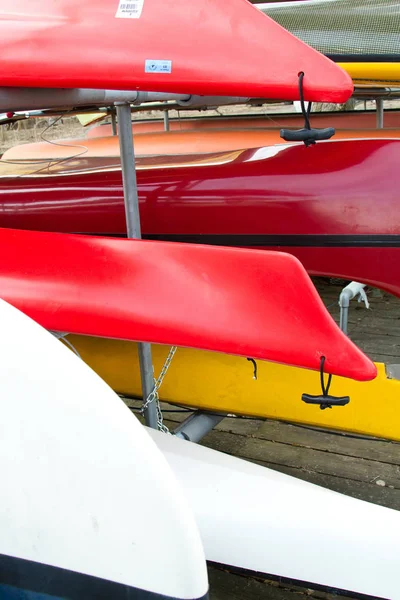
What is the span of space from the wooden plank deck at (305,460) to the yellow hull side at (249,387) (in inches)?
10.6

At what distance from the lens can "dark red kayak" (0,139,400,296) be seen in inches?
89.9

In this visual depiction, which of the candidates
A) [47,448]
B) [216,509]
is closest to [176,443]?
[216,509]

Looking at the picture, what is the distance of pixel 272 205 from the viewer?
2.36m

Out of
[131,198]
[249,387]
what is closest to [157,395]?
[249,387]

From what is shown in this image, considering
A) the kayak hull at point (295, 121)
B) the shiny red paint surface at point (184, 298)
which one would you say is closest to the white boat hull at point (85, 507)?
the shiny red paint surface at point (184, 298)

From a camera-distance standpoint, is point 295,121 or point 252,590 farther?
point 295,121

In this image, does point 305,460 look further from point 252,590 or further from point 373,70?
point 373,70

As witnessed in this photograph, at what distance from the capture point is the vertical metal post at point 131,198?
1909 millimetres

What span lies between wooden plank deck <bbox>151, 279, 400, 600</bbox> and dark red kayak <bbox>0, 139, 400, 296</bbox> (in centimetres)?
61

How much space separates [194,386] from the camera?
7.38 feet

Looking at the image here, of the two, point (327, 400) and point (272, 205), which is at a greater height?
point (272, 205)

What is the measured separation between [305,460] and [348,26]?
5.31 ft

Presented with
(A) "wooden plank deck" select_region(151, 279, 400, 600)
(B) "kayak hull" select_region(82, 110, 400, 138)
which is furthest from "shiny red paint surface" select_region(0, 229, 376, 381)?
(B) "kayak hull" select_region(82, 110, 400, 138)

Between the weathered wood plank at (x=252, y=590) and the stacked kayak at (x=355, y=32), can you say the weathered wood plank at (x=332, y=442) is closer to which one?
the weathered wood plank at (x=252, y=590)
